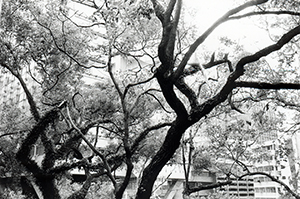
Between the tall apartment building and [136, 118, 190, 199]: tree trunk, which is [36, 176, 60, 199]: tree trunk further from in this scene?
the tall apartment building

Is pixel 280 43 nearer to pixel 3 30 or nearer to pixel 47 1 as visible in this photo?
pixel 47 1

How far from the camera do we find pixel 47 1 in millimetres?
6422

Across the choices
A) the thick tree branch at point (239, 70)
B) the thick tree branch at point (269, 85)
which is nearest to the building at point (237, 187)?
the thick tree branch at point (239, 70)

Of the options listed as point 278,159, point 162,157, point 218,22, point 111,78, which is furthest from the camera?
point 278,159

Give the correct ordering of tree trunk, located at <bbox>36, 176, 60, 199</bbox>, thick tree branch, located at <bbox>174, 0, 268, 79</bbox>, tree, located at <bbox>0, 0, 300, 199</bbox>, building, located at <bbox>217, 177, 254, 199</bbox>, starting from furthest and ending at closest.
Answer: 1. building, located at <bbox>217, 177, 254, 199</bbox>
2. tree trunk, located at <bbox>36, 176, 60, 199</bbox>
3. tree, located at <bbox>0, 0, 300, 199</bbox>
4. thick tree branch, located at <bbox>174, 0, 268, 79</bbox>

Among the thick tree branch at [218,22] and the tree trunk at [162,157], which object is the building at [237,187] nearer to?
the tree trunk at [162,157]

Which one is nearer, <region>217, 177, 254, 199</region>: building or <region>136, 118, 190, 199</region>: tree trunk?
<region>136, 118, 190, 199</region>: tree trunk

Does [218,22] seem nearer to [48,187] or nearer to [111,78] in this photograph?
[111,78]

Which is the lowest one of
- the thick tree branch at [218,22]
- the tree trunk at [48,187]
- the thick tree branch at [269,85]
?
the tree trunk at [48,187]

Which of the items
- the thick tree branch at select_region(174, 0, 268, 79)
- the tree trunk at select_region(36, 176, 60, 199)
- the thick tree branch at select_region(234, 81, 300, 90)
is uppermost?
the thick tree branch at select_region(174, 0, 268, 79)

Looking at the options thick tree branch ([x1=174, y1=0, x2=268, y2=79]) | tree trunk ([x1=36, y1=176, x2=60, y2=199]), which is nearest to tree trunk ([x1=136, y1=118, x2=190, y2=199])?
thick tree branch ([x1=174, y1=0, x2=268, y2=79])

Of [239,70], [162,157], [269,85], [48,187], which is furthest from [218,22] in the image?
[48,187]

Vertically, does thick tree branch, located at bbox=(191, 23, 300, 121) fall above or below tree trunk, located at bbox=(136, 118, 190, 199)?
above

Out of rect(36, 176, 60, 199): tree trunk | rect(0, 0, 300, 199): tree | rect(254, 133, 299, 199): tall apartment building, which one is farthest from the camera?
rect(254, 133, 299, 199): tall apartment building
